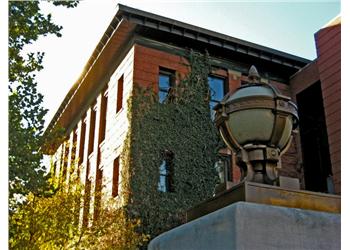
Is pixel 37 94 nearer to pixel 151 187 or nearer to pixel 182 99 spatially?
pixel 151 187

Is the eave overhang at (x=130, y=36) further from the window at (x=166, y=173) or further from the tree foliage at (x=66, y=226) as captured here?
the window at (x=166, y=173)

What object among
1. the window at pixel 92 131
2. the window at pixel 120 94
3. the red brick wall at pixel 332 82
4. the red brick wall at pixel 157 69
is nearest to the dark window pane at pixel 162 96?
the red brick wall at pixel 157 69

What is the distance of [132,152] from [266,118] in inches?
499

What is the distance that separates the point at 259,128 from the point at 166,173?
43.0 ft

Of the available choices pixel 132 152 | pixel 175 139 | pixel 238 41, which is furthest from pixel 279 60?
pixel 132 152

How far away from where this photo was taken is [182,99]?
A: 659 inches

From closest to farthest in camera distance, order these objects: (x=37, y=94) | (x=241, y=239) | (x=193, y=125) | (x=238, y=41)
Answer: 1. (x=241, y=239)
2. (x=37, y=94)
3. (x=193, y=125)
4. (x=238, y=41)

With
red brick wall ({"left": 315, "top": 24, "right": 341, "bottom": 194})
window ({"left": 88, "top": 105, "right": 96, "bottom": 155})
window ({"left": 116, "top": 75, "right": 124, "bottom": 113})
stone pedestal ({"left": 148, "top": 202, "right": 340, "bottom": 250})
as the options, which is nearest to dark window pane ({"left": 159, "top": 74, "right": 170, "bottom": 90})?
window ({"left": 116, "top": 75, "right": 124, "bottom": 113})

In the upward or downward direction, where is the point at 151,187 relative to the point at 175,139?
downward

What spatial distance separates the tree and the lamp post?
6.21 m

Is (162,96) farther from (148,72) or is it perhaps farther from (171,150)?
(171,150)

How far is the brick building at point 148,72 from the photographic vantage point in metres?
16.4

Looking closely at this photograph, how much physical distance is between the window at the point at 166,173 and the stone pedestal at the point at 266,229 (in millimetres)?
13042

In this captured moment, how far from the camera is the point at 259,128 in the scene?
281cm
